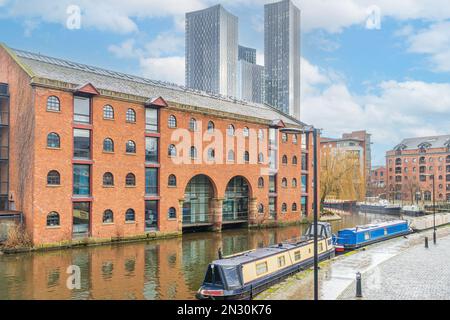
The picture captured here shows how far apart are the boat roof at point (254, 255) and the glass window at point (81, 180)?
610 inches

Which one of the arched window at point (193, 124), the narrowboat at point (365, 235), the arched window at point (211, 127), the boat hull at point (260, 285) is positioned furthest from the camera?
the arched window at point (211, 127)

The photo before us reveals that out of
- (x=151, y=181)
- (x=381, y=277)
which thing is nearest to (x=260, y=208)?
(x=151, y=181)

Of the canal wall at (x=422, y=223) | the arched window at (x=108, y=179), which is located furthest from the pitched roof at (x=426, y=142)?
the arched window at (x=108, y=179)

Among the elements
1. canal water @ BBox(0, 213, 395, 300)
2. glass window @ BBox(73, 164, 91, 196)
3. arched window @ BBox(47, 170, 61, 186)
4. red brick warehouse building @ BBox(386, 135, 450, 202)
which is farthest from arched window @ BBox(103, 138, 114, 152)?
red brick warehouse building @ BBox(386, 135, 450, 202)

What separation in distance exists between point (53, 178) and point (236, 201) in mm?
19455

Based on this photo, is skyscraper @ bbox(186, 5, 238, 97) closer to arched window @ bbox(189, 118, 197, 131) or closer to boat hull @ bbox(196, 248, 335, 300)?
arched window @ bbox(189, 118, 197, 131)

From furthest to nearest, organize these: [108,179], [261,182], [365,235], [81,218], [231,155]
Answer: [261,182] < [231,155] < [108,179] < [365,235] < [81,218]

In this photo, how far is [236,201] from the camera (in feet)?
144

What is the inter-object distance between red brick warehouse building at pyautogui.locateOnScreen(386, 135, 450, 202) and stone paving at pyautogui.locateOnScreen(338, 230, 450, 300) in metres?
68.8

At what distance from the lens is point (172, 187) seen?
36.7 meters

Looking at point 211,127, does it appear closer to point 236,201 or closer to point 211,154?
point 211,154

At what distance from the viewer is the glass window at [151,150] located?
35.3 m

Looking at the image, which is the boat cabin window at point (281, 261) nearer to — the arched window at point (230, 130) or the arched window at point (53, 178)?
the arched window at point (53, 178)

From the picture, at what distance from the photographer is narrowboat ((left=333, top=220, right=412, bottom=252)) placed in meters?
30.2
